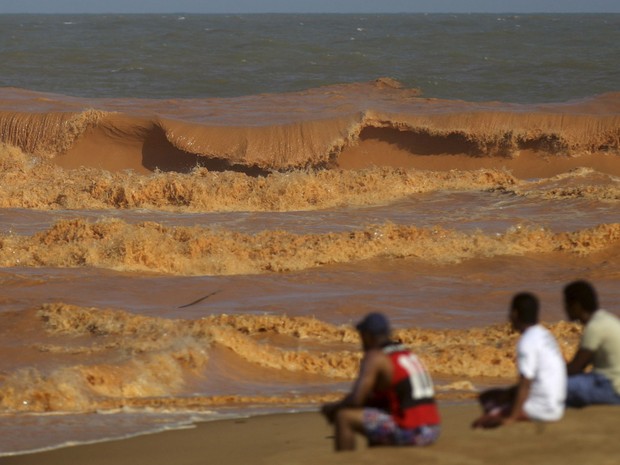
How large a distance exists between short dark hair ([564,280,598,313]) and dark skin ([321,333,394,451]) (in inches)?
45.6

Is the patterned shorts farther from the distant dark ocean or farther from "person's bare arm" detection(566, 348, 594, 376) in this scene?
the distant dark ocean

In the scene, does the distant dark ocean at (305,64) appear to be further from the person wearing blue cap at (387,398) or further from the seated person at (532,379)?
the person wearing blue cap at (387,398)

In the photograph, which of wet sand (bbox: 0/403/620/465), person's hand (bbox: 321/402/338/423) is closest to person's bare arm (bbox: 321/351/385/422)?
person's hand (bbox: 321/402/338/423)

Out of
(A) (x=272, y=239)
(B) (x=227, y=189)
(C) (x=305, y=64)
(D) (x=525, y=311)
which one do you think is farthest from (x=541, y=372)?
(C) (x=305, y=64)

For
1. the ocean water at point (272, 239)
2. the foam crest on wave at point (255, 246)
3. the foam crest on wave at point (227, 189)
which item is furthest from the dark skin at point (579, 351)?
the foam crest on wave at point (227, 189)

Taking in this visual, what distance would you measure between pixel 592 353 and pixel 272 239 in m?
8.99

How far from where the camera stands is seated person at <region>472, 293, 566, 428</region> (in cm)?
566

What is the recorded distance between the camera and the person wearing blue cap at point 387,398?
5359 millimetres

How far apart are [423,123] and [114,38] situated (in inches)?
1255

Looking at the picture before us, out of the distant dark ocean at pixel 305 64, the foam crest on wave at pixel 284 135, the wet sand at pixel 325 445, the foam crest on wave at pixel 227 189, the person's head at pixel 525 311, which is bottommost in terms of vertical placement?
the wet sand at pixel 325 445

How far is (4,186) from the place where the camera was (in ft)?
65.6

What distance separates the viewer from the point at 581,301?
6.07 metres

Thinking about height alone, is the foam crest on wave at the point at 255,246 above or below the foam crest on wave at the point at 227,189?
below

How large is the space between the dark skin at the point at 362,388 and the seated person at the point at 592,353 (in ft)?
3.89
